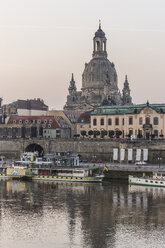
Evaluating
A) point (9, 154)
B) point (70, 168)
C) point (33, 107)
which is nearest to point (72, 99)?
point (33, 107)

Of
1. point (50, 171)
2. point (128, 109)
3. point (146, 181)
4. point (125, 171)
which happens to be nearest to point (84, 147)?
point (128, 109)

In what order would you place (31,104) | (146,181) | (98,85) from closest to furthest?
(146,181)
(31,104)
(98,85)

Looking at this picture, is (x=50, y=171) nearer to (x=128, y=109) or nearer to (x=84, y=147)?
(x=84, y=147)

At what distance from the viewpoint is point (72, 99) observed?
17700 centimetres

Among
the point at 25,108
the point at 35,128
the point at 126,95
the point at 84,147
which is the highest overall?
the point at 126,95

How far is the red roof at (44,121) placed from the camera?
123688 mm

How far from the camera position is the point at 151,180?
73.8 meters

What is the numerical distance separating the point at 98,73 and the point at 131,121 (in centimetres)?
6589

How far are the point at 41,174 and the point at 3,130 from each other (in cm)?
4552

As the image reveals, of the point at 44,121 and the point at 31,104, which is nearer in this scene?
the point at 44,121

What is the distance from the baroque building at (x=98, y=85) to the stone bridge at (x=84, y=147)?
5587cm

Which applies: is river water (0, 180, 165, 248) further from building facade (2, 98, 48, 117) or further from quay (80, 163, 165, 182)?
building facade (2, 98, 48, 117)

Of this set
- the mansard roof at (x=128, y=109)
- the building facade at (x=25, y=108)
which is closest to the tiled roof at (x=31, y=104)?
the building facade at (x=25, y=108)

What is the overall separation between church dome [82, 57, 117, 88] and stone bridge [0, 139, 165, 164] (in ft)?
211
